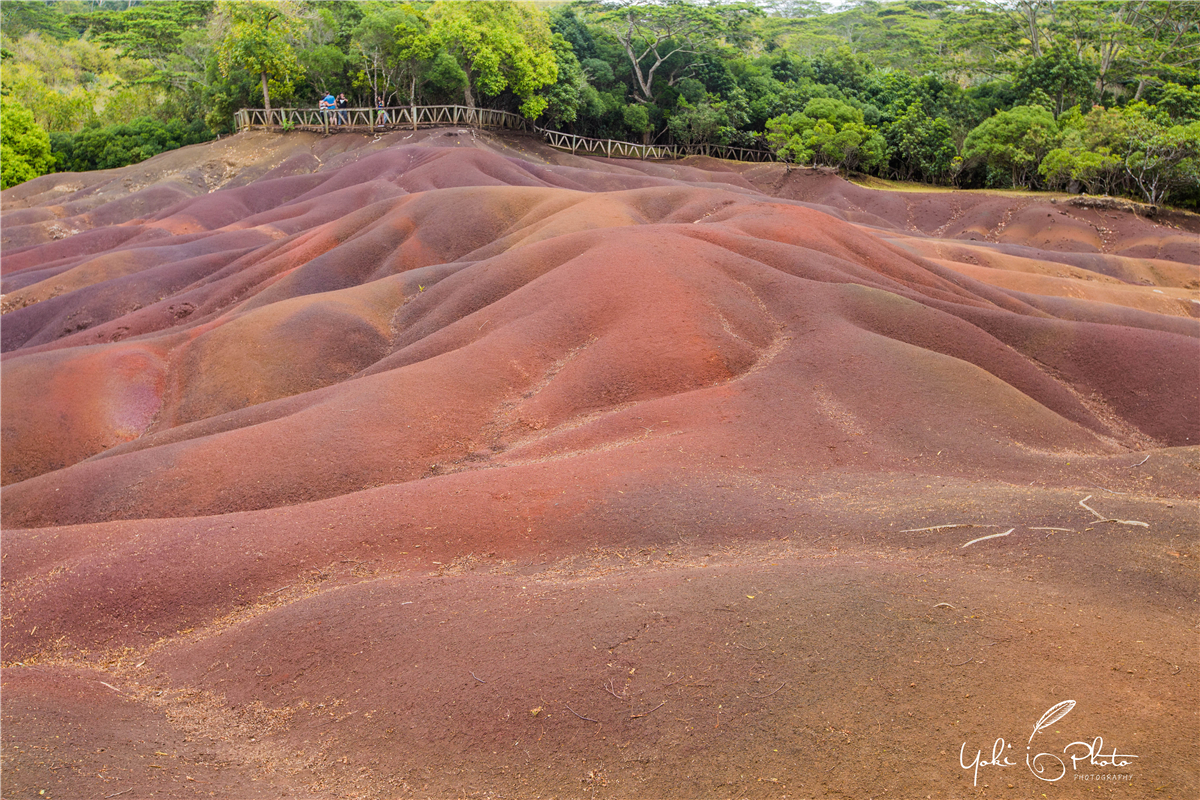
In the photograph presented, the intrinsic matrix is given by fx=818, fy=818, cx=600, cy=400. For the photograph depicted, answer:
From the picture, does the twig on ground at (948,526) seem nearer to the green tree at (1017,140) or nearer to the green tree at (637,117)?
the green tree at (1017,140)

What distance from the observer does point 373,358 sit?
27.2 metres

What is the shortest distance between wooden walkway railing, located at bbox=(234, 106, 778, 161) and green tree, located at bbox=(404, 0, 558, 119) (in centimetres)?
174

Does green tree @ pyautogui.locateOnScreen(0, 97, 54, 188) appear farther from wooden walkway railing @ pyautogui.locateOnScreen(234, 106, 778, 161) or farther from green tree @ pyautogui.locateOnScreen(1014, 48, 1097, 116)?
green tree @ pyautogui.locateOnScreen(1014, 48, 1097, 116)

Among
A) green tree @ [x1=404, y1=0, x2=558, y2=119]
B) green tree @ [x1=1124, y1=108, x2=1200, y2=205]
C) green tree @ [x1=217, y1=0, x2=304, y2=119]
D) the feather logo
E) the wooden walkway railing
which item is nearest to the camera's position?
the feather logo

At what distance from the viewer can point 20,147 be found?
2493 inches

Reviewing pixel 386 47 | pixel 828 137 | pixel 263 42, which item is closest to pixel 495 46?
pixel 386 47

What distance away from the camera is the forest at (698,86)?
187ft

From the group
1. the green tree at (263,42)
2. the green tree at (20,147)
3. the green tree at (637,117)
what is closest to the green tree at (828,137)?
the green tree at (637,117)

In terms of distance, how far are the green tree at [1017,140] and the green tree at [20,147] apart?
7156 centimetres

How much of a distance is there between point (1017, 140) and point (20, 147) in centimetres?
7446

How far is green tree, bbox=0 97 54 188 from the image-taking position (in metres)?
62.4

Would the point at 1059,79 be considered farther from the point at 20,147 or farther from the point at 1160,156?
the point at 20,147

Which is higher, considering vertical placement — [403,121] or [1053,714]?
[403,121]

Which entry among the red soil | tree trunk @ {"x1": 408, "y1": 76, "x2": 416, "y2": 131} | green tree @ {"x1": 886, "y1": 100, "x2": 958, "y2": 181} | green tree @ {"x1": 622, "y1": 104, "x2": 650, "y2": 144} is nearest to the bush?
tree trunk @ {"x1": 408, "y1": 76, "x2": 416, "y2": 131}
